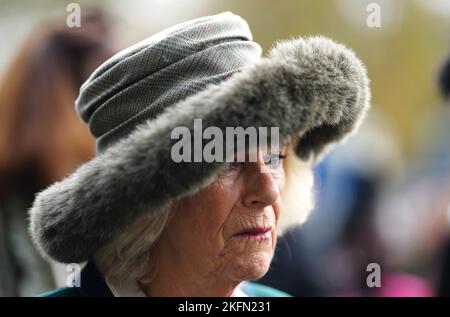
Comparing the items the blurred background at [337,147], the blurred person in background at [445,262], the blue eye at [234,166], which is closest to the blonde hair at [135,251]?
the blue eye at [234,166]

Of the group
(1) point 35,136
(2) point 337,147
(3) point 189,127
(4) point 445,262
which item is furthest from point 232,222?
(4) point 445,262

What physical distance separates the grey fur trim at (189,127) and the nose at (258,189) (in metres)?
0.20

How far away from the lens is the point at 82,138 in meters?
→ 3.03

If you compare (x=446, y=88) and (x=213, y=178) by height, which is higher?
(x=446, y=88)

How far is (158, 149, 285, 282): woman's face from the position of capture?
1913 millimetres

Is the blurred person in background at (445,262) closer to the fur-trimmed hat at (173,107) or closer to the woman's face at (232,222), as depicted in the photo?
the fur-trimmed hat at (173,107)

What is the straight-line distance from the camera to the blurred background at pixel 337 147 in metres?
2.98

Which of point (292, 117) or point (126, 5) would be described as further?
point (126, 5)

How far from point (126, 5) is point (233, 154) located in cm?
219

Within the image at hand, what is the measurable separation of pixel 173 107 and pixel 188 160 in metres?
0.18

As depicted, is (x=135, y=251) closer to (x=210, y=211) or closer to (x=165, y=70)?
(x=210, y=211)

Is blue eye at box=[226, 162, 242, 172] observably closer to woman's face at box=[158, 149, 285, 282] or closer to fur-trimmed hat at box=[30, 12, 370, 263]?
woman's face at box=[158, 149, 285, 282]
